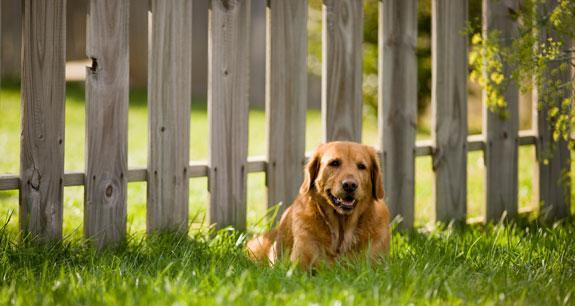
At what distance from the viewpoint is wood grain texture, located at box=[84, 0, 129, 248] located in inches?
186

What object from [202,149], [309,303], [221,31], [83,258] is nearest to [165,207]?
[83,258]

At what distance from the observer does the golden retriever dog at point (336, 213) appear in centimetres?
437

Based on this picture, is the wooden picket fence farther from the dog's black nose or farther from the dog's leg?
the dog's black nose

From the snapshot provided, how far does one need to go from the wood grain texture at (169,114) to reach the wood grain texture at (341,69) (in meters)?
1.10

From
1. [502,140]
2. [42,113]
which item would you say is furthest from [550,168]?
[42,113]

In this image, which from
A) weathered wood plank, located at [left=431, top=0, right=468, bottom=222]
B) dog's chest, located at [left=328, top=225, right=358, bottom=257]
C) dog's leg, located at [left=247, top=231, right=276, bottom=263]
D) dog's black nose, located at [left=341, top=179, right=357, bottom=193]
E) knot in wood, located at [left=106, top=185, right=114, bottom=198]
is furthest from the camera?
weathered wood plank, located at [left=431, top=0, right=468, bottom=222]

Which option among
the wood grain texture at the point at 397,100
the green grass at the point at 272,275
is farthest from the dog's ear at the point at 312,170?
the wood grain texture at the point at 397,100

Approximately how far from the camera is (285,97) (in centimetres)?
A: 559

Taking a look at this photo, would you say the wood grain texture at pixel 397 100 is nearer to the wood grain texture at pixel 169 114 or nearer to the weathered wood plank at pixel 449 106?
the weathered wood plank at pixel 449 106

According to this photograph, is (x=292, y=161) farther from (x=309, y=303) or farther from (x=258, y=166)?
(x=309, y=303)

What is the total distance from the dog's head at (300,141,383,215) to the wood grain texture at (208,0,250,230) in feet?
3.08

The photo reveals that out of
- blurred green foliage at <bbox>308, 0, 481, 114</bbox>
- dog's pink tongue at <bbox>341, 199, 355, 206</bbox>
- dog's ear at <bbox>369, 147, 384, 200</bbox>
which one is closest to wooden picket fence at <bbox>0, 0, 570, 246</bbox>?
dog's ear at <bbox>369, 147, 384, 200</bbox>

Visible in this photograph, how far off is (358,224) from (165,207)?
4.36 ft

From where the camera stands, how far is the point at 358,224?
14.8 ft
